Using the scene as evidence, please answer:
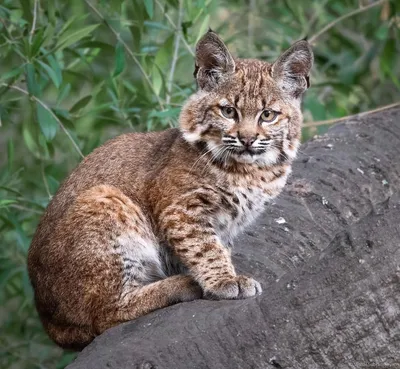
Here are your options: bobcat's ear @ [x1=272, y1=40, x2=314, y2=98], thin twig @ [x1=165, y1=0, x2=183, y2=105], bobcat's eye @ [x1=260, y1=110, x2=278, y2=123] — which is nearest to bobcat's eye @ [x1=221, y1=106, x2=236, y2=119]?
bobcat's eye @ [x1=260, y1=110, x2=278, y2=123]

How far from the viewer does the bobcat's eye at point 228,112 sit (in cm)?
531

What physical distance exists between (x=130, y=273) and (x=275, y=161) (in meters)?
1.07

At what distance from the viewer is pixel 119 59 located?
273 inches

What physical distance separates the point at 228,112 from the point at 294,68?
21.6 inches

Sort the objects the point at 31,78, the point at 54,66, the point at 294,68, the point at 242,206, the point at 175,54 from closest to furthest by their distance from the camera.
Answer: the point at 242,206
the point at 294,68
the point at 31,78
the point at 54,66
the point at 175,54

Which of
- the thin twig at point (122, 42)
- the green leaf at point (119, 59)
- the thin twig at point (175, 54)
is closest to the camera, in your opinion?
the green leaf at point (119, 59)

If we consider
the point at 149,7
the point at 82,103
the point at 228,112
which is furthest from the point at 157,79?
the point at 228,112

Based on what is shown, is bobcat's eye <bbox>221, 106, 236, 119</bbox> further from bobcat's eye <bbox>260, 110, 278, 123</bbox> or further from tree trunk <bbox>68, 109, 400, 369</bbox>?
tree trunk <bbox>68, 109, 400, 369</bbox>

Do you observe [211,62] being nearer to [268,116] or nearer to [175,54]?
[268,116]

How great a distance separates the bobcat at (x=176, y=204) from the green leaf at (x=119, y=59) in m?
1.27

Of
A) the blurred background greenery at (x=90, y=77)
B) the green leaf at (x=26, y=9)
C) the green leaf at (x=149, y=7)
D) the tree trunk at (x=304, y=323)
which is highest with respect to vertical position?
the tree trunk at (x=304, y=323)

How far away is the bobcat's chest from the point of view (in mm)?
5402

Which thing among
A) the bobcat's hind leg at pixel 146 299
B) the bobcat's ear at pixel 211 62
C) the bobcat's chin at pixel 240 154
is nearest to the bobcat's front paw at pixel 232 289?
the bobcat's hind leg at pixel 146 299

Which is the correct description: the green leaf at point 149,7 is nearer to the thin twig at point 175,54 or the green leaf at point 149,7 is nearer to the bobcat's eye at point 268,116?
the thin twig at point 175,54
